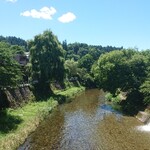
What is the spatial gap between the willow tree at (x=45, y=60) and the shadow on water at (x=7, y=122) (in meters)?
28.3

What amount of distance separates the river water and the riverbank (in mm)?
959

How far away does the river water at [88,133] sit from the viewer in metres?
36.0

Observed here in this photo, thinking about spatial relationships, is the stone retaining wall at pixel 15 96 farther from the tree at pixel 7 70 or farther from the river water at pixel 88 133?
the river water at pixel 88 133

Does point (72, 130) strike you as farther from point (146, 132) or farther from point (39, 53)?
point (39, 53)

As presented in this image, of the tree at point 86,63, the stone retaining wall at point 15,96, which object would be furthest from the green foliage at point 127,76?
the tree at point 86,63

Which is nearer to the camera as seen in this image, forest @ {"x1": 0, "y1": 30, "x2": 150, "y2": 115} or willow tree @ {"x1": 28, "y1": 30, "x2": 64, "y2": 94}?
forest @ {"x1": 0, "y1": 30, "x2": 150, "y2": 115}

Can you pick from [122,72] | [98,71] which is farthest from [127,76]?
[98,71]

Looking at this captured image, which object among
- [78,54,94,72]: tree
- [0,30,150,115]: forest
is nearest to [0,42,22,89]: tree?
[0,30,150,115]: forest

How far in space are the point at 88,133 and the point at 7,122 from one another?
36.8 feet

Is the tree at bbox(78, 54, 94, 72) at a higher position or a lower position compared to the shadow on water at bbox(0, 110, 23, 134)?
higher

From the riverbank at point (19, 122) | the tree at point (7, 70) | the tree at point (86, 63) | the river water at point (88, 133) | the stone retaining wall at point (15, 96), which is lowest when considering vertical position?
the river water at point (88, 133)

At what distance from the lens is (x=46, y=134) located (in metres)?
41.7

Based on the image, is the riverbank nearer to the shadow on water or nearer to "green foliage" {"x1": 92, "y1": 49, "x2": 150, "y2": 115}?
the shadow on water

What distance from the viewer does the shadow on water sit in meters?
39.0
